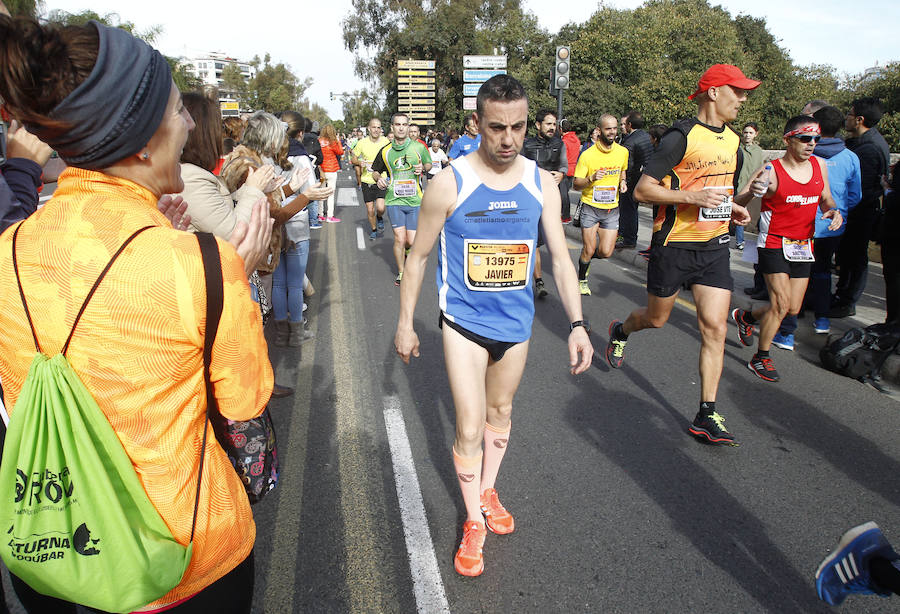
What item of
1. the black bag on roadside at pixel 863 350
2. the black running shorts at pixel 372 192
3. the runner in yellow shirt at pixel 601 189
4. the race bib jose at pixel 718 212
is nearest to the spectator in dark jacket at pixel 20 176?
the race bib jose at pixel 718 212

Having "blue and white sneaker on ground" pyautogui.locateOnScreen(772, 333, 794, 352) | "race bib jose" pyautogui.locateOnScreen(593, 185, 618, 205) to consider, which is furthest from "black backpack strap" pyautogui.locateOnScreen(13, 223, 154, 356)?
"race bib jose" pyautogui.locateOnScreen(593, 185, 618, 205)

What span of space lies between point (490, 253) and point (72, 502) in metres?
1.85

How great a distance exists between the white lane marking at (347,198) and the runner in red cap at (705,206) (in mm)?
13783

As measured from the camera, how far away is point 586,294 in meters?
7.30

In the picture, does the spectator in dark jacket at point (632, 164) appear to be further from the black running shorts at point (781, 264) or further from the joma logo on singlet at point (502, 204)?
the joma logo on singlet at point (502, 204)

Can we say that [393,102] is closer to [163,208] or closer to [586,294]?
[586,294]

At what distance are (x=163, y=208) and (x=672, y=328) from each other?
539 centimetres

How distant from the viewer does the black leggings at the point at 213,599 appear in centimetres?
130

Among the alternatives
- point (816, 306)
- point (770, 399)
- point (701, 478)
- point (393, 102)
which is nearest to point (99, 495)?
point (701, 478)

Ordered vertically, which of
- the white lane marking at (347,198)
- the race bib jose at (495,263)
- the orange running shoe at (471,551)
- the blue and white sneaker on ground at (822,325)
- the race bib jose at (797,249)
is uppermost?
the race bib jose at (495,263)

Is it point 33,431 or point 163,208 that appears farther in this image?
point 163,208

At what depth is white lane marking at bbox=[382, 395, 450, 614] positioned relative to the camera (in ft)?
8.26

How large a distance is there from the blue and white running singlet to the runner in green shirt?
493cm

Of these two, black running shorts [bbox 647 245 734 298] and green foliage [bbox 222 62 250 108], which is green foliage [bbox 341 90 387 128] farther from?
black running shorts [bbox 647 245 734 298]
